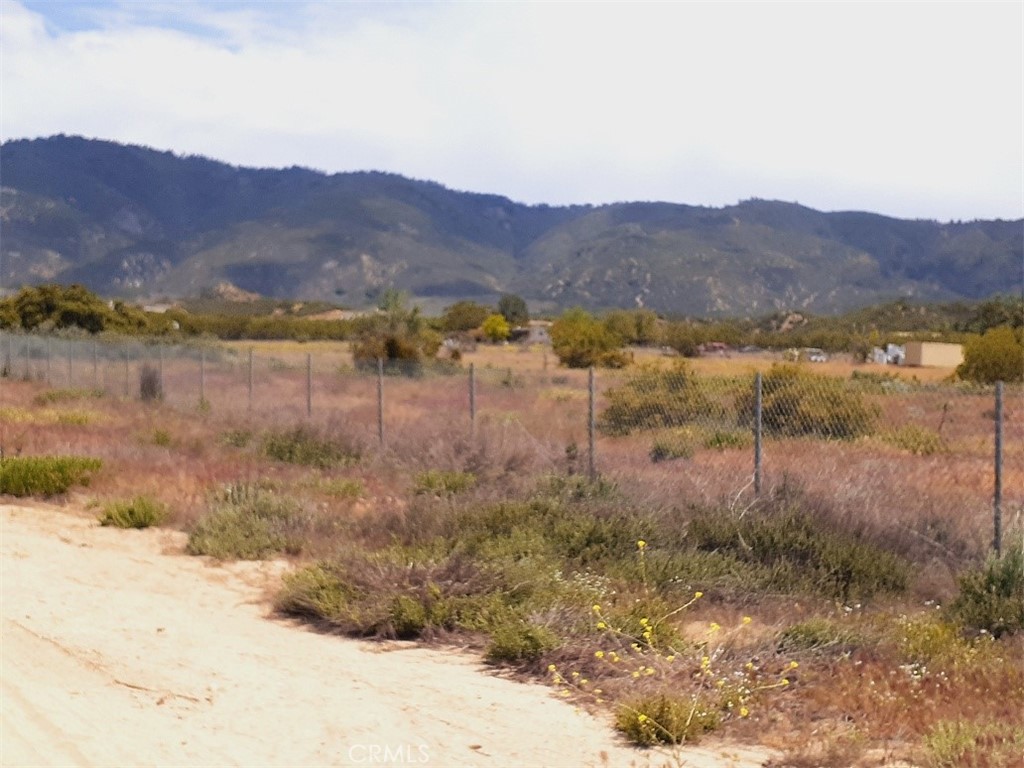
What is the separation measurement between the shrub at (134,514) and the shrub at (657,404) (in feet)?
22.5

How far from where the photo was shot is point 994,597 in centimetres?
918

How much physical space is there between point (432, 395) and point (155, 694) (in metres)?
21.0

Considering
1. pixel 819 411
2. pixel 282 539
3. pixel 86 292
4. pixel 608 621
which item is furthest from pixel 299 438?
pixel 86 292

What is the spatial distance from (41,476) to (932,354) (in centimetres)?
5991

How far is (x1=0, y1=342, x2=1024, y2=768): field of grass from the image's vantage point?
729 centimetres

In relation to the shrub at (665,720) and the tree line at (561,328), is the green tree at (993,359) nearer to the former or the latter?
the tree line at (561,328)

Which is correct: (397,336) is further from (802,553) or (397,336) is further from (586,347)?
(802,553)

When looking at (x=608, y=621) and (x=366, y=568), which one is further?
(x=366, y=568)

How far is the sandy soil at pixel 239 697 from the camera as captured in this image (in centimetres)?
667

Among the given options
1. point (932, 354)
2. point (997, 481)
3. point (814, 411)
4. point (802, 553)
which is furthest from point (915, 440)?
point (932, 354)

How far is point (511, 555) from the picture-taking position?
34.3 feet

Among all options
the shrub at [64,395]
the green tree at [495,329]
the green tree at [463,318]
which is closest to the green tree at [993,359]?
the shrub at [64,395]

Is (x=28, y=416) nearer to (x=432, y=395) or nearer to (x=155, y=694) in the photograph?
(x=432, y=395)
